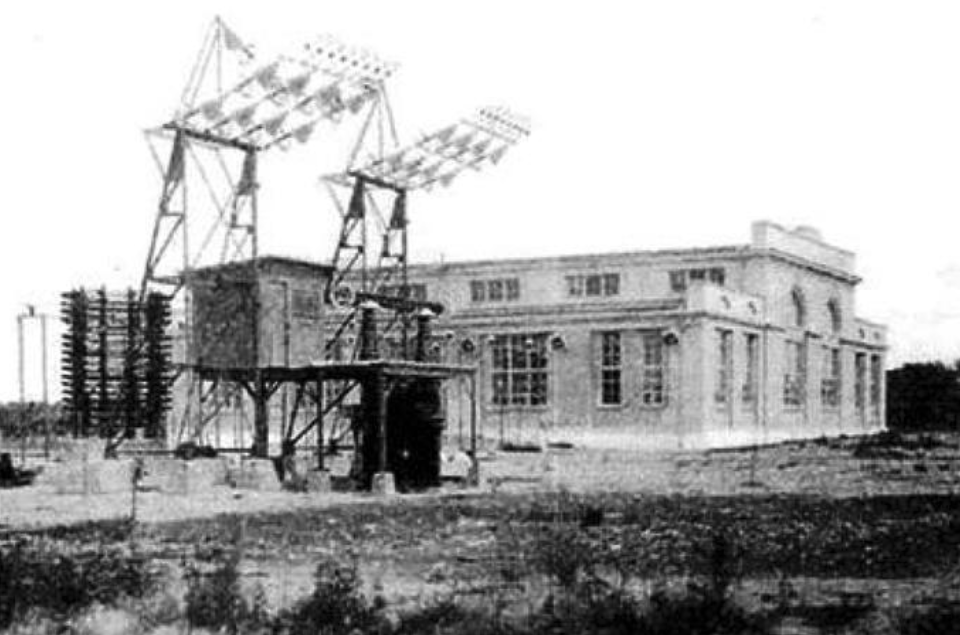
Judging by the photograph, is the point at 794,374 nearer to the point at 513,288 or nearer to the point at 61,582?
the point at 513,288

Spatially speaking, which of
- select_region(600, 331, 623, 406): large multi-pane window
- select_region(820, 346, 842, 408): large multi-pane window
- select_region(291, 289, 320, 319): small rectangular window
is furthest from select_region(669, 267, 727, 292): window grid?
select_region(291, 289, 320, 319): small rectangular window

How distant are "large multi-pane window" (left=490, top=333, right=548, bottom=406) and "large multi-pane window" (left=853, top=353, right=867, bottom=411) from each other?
1972cm

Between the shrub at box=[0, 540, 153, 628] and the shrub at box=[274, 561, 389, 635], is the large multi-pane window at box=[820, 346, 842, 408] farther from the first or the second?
the shrub at box=[274, 561, 389, 635]

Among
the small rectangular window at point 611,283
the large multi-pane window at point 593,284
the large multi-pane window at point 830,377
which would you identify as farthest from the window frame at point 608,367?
the large multi-pane window at point 830,377

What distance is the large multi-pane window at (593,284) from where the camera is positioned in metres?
54.6

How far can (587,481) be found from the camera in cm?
2920

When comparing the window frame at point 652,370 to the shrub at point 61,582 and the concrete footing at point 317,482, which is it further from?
the shrub at point 61,582

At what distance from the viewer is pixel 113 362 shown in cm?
2986

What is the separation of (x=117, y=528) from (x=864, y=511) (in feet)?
33.8

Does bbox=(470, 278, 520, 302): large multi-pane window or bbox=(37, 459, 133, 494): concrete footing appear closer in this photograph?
bbox=(37, 459, 133, 494): concrete footing

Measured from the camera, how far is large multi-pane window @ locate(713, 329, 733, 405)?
48.7 metres

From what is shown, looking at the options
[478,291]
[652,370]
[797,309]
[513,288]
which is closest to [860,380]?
[797,309]

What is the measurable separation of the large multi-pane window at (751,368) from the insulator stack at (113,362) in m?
26.6

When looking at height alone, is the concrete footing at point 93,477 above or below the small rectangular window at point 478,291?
below
